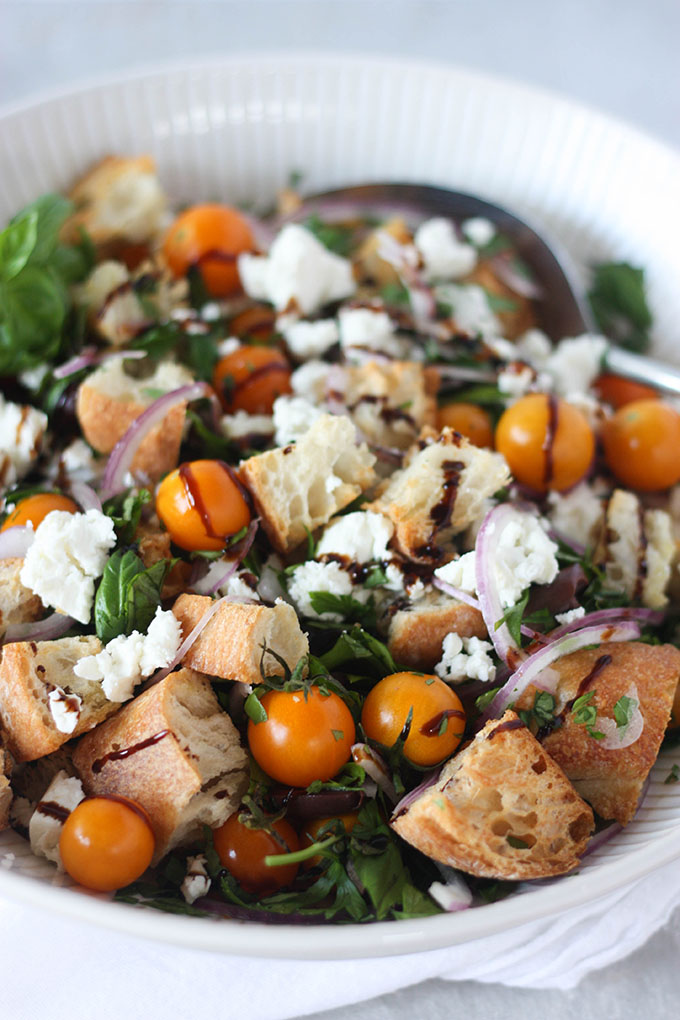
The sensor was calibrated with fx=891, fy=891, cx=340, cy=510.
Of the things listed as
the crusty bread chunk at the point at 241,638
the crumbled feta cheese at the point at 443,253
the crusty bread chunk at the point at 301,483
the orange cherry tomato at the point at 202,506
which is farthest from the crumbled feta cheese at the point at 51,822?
the crumbled feta cheese at the point at 443,253

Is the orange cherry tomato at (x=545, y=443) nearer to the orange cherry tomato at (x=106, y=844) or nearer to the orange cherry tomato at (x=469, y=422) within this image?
the orange cherry tomato at (x=469, y=422)

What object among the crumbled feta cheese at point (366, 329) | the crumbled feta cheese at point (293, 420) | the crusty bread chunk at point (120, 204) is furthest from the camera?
the crusty bread chunk at point (120, 204)

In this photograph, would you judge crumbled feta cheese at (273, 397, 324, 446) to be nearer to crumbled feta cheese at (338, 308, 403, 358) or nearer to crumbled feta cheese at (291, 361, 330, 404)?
crumbled feta cheese at (291, 361, 330, 404)

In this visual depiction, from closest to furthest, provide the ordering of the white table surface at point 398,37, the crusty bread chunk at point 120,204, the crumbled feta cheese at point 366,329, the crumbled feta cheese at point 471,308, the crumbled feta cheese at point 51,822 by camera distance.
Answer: the crumbled feta cheese at point 51,822
the crumbled feta cheese at point 366,329
the crumbled feta cheese at point 471,308
the crusty bread chunk at point 120,204
the white table surface at point 398,37

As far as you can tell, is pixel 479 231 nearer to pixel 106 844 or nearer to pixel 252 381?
pixel 252 381

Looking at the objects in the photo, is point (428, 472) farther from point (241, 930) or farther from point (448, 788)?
point (241, 930)

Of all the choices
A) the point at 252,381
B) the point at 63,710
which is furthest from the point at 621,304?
the point at 63,710

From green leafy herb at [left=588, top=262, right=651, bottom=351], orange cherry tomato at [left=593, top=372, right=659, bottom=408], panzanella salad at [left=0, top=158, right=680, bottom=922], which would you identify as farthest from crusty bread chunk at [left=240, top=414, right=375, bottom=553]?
green leafy herb at [left=588, top=262, right=651, bottom=351]
